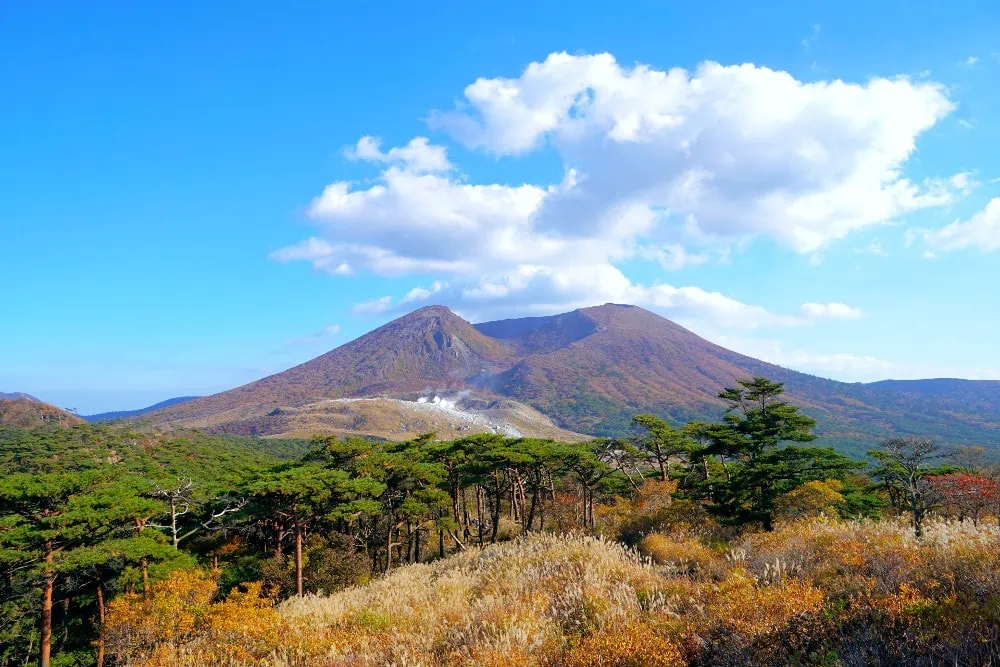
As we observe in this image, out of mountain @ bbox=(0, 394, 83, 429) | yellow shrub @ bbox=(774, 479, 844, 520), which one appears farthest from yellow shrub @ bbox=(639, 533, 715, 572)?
mountain @ bbox=(0, 394, 83, 429)

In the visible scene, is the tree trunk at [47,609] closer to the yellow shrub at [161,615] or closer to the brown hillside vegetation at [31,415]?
the yellow shrub at [161,615]

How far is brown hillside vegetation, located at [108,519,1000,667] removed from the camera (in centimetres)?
435

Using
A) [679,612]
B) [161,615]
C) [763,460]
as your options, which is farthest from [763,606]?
[161,615]

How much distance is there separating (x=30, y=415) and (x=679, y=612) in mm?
162013

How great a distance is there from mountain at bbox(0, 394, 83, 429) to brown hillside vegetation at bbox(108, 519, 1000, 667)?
5507 inches

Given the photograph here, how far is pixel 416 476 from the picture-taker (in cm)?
2923

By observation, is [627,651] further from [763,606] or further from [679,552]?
[679,552]

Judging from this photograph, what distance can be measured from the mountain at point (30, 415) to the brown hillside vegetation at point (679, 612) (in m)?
140

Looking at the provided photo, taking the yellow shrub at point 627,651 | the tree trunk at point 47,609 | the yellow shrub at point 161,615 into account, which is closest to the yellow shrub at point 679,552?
the yellow shrub at point 627,651

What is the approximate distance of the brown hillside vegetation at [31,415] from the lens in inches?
4535

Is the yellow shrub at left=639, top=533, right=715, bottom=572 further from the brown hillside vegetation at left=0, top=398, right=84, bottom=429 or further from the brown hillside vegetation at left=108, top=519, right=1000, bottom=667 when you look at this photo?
the brown hillside vegetation at left=0, top=398, right=84, bottom=429

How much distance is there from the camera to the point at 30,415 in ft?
398

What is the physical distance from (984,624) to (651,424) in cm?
3115

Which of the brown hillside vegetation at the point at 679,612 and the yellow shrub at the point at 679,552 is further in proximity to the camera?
the yellow shrub at the point at 679,552
